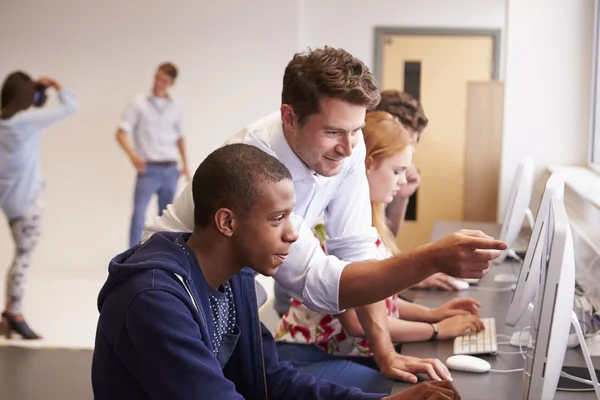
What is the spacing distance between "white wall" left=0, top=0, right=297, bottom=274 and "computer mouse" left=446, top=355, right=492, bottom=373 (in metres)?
5.17

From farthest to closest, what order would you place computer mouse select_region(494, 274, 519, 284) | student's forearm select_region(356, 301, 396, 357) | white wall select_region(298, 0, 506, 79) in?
white wall select_region(298, 0, 506, 79) → computer mouse select_region(494, 274, 519, 284) → student's forearm select_region(356, 301, 396, 357)

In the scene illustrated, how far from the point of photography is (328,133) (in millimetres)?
1751

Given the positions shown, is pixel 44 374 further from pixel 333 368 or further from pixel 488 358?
pixel 488 358

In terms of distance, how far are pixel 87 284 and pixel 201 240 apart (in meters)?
5.19

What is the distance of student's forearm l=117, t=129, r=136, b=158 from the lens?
21.1 ft

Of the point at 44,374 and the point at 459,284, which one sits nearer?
the point at 459,284

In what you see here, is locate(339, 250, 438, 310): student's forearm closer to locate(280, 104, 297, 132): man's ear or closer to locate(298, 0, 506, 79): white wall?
locate(280, 104, 297, 132): man's ear

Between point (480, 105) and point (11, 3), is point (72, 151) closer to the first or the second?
point (11, 3)

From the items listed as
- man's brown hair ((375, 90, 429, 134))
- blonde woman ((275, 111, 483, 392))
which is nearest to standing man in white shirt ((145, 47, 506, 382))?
blonde woman ((275, 111, 483, 392))

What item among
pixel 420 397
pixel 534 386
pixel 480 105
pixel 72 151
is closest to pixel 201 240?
pixel 420 397

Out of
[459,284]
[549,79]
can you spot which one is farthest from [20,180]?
[549,79]

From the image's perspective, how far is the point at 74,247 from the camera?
717 cm

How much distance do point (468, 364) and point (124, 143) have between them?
5.00 metres

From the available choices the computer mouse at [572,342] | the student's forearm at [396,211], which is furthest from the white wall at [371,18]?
the computer mouse at [572,342]
